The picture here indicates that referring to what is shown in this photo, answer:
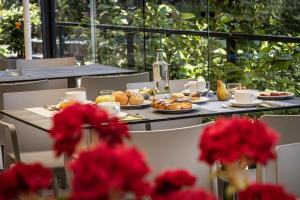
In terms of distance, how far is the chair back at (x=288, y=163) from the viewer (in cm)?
234

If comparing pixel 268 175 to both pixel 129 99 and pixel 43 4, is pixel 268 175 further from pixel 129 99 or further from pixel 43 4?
pixel 43 4

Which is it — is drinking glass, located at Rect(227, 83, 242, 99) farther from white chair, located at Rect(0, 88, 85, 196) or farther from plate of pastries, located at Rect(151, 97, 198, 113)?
white chair, located at Rect(0, 88, 85, 196)

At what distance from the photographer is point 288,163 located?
2367 millimetres

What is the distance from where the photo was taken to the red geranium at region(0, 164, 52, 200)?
2.83 feet

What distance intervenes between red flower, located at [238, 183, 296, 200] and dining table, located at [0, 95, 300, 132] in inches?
83.0

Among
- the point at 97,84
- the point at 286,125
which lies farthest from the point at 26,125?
the point at 286,125

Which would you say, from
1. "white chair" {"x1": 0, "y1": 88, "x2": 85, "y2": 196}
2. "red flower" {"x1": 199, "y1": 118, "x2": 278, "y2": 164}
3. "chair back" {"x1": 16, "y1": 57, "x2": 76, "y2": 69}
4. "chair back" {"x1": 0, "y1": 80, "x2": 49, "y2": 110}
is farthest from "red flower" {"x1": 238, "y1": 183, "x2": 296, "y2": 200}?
"chair back" {"x1": 16, "y1": 57, "x2": 76, "y2": 69}

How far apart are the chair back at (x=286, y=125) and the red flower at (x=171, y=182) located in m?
2.20

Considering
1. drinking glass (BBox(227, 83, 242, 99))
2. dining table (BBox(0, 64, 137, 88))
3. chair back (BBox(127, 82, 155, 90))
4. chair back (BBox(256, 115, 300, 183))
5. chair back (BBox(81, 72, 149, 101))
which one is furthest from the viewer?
dining table (BBox(0, 64, 137, 88))

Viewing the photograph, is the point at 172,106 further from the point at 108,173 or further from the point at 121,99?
the point at 108,173

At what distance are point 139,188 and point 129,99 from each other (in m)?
2.70

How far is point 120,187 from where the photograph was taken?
75cm

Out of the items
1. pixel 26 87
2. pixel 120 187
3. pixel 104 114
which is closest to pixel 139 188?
pixel 120 187

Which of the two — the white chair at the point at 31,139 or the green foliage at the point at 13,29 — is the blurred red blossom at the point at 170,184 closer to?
the white chair at the point at 31,139
